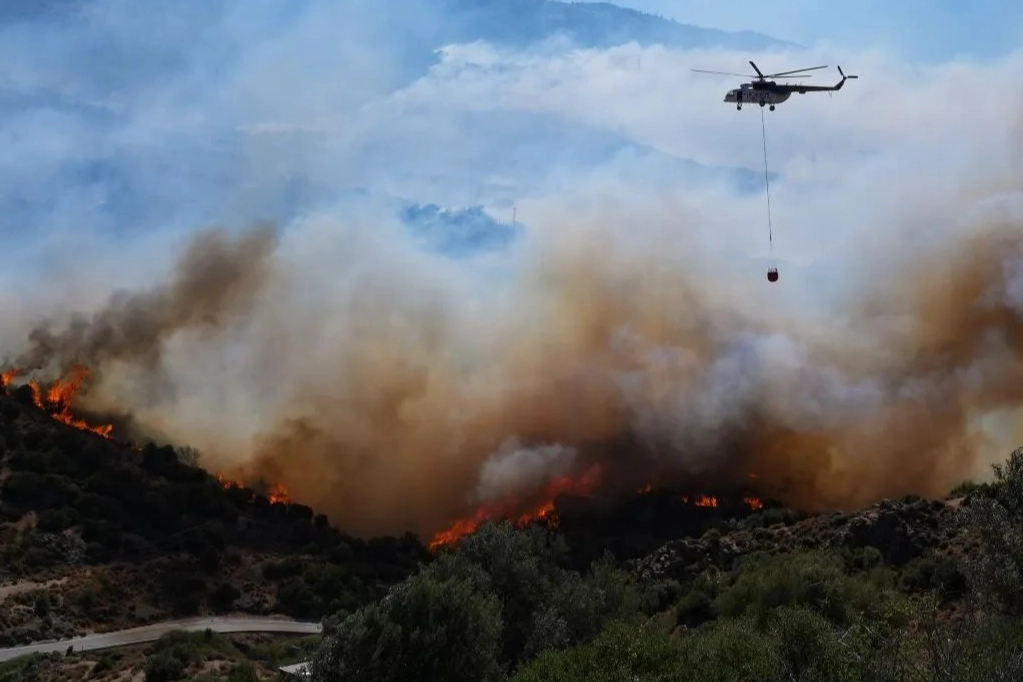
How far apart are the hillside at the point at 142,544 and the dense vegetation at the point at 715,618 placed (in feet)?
117

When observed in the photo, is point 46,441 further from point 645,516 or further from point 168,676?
point 645,516

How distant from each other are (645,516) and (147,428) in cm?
6525

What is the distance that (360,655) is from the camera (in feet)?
135

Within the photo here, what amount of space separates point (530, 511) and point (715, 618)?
48712mm

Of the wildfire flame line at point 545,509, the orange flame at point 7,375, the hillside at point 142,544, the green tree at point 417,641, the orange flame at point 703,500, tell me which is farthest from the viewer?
the orange flame at point 7,375

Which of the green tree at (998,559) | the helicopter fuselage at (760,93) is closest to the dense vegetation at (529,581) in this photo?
the green tree at (998,559)

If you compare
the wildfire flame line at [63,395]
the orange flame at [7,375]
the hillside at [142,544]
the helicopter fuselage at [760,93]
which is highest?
the helicopter fuselage at [760,93]

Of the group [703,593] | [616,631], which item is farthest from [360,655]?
[703,593]

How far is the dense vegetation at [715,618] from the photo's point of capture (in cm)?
2641

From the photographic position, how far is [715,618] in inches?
2283

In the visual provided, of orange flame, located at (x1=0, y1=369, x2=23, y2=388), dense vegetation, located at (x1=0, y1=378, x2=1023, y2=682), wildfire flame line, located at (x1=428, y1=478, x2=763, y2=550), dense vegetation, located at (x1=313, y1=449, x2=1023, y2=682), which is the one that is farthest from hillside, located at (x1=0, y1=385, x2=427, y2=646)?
dense vegetation, located at (x1=313, y1=449, x2=1023, y2=682)

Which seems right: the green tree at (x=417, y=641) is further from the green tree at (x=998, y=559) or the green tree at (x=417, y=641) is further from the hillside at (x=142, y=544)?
the hillside at (x=142, y=544)

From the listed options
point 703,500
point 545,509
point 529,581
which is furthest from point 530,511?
point 529,581

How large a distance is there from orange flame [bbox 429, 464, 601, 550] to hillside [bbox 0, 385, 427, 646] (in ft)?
14.5
